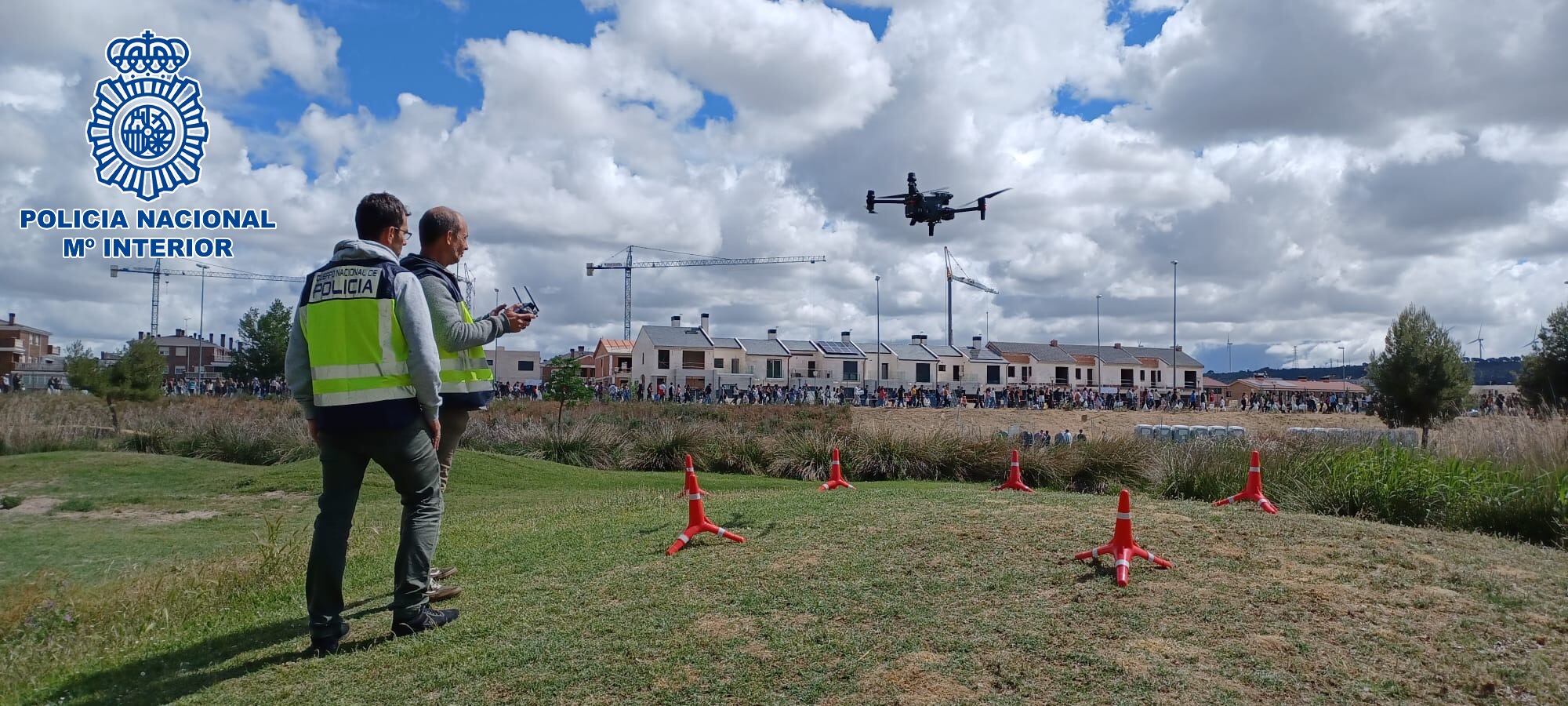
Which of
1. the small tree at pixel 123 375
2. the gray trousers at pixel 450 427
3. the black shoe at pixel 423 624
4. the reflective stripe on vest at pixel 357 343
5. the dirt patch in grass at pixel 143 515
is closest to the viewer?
the reflective stripe on vest at pixel 357 343

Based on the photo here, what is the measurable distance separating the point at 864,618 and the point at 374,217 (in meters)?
3.36

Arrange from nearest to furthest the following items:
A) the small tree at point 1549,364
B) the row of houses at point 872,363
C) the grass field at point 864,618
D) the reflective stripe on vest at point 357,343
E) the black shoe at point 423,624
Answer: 1. the grass field at point 864,618
2. the reflective stripe on vest at point 357,343
3. the black shoe at point 423,624
4. the small tree at point 1549,364
5. the row of houses at point 872,363

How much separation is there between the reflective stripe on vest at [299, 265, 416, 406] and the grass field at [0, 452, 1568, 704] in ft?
4.33

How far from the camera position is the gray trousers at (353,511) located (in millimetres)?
4957

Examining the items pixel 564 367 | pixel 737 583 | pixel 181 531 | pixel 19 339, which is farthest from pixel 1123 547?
pixel 19 339

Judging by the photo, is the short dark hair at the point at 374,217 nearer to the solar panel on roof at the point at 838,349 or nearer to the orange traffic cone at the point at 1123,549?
the orange traffic cone at the point at 1123,549

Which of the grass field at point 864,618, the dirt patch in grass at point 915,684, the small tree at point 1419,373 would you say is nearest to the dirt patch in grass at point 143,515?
the grass field at point 864,618

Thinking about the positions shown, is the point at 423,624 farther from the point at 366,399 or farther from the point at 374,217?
the point at 374,217

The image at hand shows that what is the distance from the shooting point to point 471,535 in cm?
867

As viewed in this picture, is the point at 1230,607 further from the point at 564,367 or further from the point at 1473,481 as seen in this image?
the point at 564,367

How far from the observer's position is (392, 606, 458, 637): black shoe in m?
5.18

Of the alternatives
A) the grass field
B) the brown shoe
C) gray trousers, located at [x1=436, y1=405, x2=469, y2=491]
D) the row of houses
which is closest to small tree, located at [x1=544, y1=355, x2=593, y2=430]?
the grass field

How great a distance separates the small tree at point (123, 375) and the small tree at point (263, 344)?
3938 cm

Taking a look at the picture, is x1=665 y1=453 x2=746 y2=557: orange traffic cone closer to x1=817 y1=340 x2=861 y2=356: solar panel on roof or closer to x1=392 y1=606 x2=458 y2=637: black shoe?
x1=392 y1=606 x2=458 y2=637: black shoe
